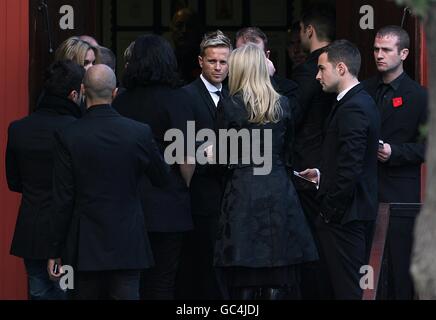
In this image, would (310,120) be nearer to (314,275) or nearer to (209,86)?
(209,86)

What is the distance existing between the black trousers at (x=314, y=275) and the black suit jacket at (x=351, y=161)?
613 mm

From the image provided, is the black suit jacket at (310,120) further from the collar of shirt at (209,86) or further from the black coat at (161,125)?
the black coat at (161,125)

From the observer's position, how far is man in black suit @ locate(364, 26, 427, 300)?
7.72m

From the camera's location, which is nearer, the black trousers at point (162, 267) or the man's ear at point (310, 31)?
the black trousers at point (162, 267)

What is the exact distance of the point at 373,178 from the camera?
7430mm

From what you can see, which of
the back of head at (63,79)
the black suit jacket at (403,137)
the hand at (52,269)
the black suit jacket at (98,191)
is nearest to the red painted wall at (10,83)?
the back of head at (63,79)

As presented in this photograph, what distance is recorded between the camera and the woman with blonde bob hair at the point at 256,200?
702 centimetres

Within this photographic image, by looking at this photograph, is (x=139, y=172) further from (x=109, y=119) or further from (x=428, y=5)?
(x=428, y=5)

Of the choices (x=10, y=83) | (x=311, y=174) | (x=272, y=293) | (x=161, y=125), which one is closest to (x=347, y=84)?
(x=311, y=174)

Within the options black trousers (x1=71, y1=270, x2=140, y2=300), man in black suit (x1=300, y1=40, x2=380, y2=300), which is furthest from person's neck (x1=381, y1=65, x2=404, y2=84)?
black trousers (x1=71, y1=270, x2=140, y2=300)

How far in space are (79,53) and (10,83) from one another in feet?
2.53

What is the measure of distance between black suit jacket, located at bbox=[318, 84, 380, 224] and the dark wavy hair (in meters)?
0.97

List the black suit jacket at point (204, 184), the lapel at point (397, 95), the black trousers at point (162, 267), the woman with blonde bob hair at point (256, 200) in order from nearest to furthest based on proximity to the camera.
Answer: the woman with blonde bob hair at point (256, 200)
the black trousers at point (162, 267)
the black suit jacket at point (204, 184)
the lapel at point (397, 95)
